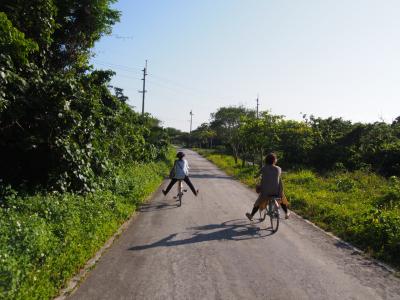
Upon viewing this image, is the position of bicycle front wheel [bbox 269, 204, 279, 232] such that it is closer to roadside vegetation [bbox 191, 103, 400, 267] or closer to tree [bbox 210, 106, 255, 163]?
roadside vegetation [bbox 191, 103, 400, 267]

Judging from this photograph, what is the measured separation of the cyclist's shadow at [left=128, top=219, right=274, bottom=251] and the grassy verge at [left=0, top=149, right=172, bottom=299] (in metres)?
1.15

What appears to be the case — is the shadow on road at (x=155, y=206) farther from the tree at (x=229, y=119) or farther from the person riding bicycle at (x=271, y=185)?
the tree at (x=229, y=119)

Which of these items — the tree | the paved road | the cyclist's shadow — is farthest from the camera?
the tree

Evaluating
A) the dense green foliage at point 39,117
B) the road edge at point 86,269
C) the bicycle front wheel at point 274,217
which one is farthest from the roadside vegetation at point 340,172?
the dense green foliage at point 39,117

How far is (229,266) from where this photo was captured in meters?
7.23

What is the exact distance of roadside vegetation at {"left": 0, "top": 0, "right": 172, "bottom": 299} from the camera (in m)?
6.13

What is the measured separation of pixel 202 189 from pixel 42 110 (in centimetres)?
995

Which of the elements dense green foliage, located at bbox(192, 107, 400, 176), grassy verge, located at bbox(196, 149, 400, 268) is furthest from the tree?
grassy verge, located at bbox(196, 149, 400, 268)

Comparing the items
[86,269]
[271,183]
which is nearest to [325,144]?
[271,183]

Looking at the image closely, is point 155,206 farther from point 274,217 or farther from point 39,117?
point 39,117

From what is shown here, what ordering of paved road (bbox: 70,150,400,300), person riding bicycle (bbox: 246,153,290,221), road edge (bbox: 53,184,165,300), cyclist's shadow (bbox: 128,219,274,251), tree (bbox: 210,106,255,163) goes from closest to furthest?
road edge (bbox: 53,184,165,300) → paved road (bbox: 70,150,400,300) → cyclist's shadow (bbox: 128,219,274,251) → person riding bicycle (bbox: 246,153,290,221) → tree (bbox: 210,106,255,163)

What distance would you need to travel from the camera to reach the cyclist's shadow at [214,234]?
8.85 meters

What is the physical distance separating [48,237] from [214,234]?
4.05 metres

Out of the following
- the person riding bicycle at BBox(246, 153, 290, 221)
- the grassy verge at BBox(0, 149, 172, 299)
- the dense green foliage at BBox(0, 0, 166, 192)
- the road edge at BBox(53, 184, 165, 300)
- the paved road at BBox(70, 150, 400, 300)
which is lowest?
the road edge at BBox(53, 184, 165, 300)
